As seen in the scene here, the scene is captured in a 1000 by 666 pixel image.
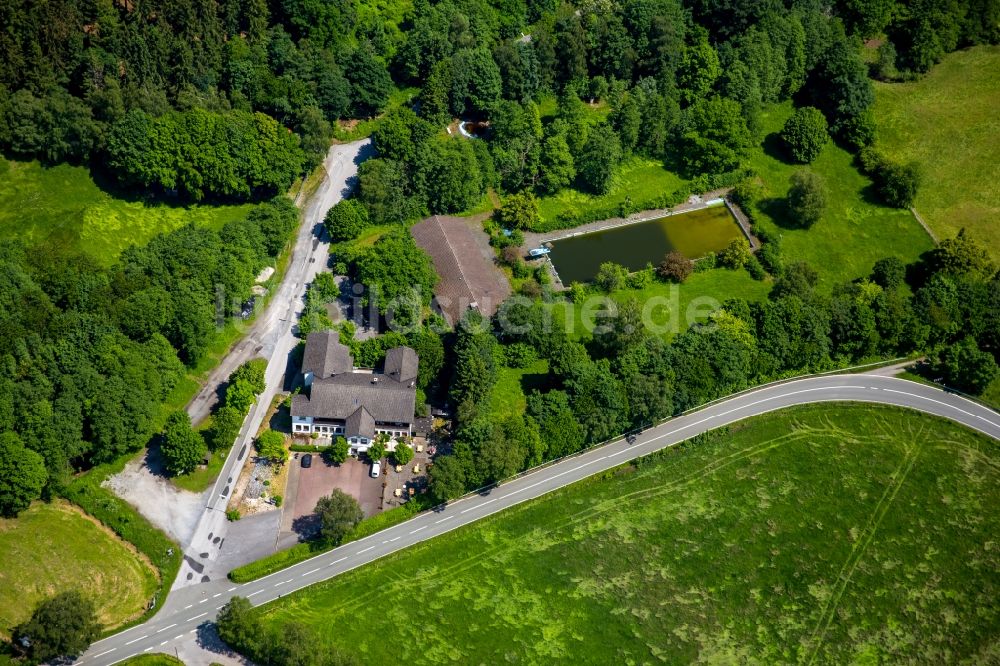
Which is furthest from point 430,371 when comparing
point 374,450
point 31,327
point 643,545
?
point 31,327

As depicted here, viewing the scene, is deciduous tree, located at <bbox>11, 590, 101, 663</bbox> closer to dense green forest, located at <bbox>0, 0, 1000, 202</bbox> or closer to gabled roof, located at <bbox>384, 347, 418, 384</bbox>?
gabled roof, located at <bbox>384, 347, 418, 384</bbox>

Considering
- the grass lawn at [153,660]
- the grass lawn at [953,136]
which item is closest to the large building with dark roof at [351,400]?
the grass lawn at [153,660]

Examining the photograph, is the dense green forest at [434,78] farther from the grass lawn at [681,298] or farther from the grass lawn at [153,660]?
the grass lawn at [153,660]

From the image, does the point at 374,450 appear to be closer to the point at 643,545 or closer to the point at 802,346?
the point at 643,545

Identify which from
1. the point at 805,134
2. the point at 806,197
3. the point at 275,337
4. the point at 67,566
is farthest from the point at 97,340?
the point at 805,134

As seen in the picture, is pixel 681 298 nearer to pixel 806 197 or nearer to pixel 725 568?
pixel 806 197

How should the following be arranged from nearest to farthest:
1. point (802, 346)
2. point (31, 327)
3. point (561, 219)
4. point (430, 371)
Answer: point (31, 327), point (430, 371), point (802, 346), point (561, 219)
